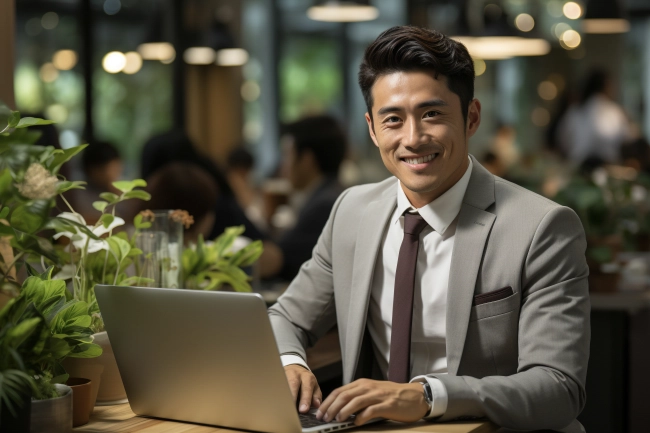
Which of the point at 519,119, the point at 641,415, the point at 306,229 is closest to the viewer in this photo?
the point at 641,415

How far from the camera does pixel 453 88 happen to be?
180 cm

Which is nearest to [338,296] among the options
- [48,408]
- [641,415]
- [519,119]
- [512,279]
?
[512,279]

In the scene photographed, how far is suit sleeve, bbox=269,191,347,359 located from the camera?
2.04 m

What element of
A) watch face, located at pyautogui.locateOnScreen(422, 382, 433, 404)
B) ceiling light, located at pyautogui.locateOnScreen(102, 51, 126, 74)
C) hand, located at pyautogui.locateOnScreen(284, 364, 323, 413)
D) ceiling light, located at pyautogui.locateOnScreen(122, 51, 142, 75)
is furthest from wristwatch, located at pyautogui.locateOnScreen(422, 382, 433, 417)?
ceiling light, located at pyautogui.locateOnScreen(122, 51, 142, 75)

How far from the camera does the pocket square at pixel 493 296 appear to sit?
1710 mm

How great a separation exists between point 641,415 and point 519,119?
353 inches

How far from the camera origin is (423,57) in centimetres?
177

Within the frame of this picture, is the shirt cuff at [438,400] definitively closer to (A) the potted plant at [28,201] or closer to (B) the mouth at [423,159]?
(B) the mouth at [423,159]

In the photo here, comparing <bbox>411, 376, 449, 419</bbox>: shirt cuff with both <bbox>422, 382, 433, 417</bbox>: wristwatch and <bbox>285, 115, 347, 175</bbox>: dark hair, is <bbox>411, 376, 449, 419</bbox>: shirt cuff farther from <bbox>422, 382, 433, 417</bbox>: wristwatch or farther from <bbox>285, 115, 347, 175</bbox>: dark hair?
<bbox>285, 115, 347, 175</bbox>: dark hair

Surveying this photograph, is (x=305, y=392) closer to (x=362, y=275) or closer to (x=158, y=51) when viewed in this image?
(x=362, y=275)

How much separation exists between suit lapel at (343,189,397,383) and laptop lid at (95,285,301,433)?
466 millimetres

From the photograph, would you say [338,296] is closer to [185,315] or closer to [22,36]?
[185,315]

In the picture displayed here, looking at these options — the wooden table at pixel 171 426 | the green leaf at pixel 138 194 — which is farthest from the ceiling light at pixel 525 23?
the wooden table at pixel 171 426

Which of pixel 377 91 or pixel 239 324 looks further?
pixel 377 91
